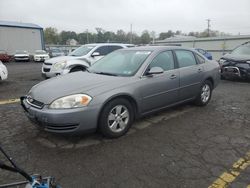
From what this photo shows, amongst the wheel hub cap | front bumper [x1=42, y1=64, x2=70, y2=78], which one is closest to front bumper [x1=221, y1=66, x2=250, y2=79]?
front bumper [x1=42, y1=64, x2=70, y2=78]

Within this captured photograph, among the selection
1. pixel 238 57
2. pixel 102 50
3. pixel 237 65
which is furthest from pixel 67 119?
pixel 238 57

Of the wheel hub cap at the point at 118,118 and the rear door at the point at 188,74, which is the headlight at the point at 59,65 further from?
the wheel hub cap at the point at 118,118

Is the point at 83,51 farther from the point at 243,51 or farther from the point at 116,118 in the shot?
the point at 243,51

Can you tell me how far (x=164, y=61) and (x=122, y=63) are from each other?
2.82ft

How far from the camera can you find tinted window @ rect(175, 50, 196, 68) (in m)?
5.34

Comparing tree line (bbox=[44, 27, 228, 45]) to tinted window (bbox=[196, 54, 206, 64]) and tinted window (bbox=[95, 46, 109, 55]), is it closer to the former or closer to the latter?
tinted window (bbox=[95, 46, 109, 55])

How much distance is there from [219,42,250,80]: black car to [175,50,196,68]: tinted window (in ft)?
15.7

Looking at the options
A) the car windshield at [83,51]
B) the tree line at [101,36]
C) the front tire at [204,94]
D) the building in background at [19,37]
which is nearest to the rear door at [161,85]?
the front tire at [204,94]

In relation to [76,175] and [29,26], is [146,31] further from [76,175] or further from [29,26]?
[76,175]

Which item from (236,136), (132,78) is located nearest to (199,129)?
(236,136)

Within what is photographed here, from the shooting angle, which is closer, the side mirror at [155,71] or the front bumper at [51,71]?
the side mirror at [155,71]

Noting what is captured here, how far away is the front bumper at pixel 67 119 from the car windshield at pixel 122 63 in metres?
1.17

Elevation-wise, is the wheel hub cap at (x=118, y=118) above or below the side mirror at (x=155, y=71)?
below

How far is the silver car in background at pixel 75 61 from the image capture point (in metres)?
8.73
